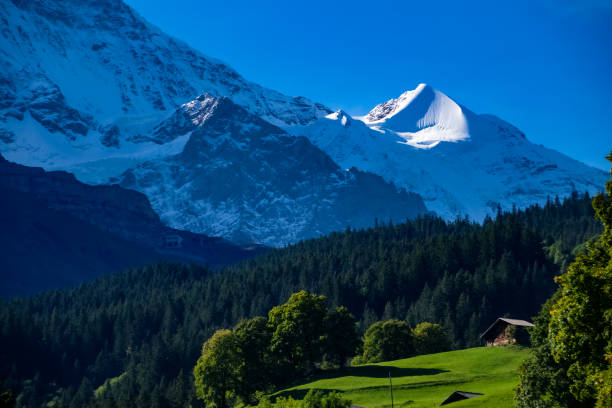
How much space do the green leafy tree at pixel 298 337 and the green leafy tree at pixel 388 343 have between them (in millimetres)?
16810

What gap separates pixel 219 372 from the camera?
99000mm

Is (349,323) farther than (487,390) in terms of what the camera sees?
Yes

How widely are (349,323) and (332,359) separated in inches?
270

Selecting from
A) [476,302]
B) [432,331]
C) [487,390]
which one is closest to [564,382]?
[487,390]

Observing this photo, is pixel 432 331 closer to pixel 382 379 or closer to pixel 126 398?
pixel 382 379

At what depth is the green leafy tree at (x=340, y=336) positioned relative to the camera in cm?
10244

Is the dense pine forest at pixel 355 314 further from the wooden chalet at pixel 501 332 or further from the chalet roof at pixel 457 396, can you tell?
the chalet roof at pixel 457 396

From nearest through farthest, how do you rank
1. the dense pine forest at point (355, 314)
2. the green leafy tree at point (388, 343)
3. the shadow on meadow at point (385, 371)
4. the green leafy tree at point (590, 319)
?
the green leafy tree at point (590, 319) → the shadow on meadow at point (385, 371) → the green leafy tree at point (388, 343) → the dense pine forest at point (355, 314)

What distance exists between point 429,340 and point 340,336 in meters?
25.5

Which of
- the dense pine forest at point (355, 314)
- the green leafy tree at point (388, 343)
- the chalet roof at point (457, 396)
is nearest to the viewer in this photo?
the chalet roof at point (457, 396)

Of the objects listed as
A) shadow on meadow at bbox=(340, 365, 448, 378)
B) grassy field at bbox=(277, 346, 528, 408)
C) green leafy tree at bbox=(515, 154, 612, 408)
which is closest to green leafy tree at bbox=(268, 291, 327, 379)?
grassy field at bbox=(277, 346, 528, 408)

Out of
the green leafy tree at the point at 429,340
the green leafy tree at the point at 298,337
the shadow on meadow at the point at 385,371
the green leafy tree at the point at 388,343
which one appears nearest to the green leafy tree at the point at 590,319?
the shadow on meadow at the point at 385,371

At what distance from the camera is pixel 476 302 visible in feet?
540

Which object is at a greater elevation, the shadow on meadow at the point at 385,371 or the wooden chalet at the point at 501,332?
the wooden chalet at the point at 501,332
